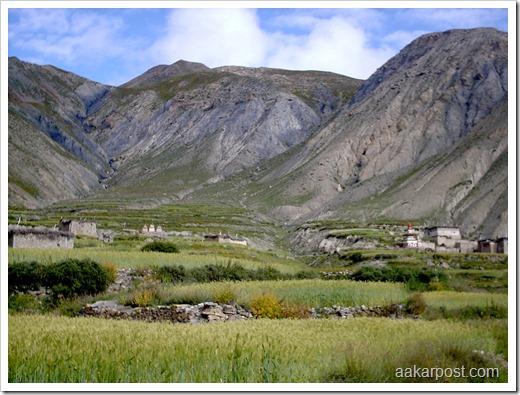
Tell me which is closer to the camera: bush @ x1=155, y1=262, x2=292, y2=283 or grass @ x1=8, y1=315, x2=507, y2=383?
grass @ x1=8, y1=315, x2=507, y2=383

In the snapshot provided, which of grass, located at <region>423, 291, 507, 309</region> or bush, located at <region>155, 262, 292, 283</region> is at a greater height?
grass, located at <region>423, 291, 507, 309</region>

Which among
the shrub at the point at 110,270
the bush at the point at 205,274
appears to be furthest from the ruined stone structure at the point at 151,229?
the shrub at the point at 110,270

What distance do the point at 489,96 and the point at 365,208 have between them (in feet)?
146

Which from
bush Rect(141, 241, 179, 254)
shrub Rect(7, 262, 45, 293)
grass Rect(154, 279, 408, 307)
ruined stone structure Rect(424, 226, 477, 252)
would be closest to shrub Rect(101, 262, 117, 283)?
shrub Rect(7, 262, 45, 293)

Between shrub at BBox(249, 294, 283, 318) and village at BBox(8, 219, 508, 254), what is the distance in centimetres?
2236

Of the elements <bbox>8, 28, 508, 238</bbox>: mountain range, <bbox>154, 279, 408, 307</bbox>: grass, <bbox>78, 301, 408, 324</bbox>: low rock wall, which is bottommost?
<bbox>78, 301, 408, 324</bbox>: low rock wall

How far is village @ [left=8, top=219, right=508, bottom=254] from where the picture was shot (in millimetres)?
38469

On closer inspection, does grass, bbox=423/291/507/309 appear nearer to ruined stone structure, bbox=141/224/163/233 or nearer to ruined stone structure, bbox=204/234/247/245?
ruined stone structure, bbox=204/234/247/245

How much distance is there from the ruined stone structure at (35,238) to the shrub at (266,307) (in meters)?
22.2

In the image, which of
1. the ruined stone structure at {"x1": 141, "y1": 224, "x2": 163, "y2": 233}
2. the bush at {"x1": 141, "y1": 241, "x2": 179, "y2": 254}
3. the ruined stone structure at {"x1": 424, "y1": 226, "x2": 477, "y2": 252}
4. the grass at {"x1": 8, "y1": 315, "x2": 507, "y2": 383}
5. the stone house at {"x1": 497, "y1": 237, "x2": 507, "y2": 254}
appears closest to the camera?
the grass at {"x1": 8, "y1": 315, "x2": 507, "y2": 383}

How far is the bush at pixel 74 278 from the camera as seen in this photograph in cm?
2542

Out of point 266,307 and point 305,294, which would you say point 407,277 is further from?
point 266,307

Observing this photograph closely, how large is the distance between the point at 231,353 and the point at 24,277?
1807 centimetres

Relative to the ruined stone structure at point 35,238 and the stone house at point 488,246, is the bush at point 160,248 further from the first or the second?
the stone house at point 488,246
